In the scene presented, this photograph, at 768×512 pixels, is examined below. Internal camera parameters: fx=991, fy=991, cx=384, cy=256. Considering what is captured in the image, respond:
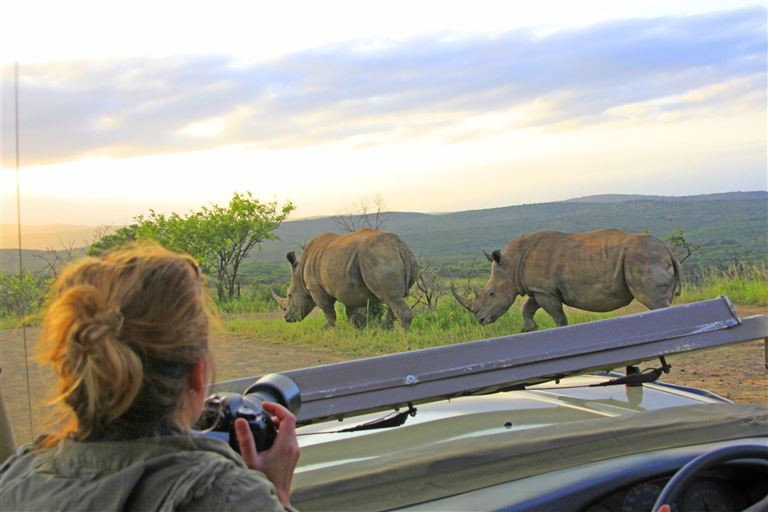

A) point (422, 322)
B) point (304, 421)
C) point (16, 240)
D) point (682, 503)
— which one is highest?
point (16, 240)

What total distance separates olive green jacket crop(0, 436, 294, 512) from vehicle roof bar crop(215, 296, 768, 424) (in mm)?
808

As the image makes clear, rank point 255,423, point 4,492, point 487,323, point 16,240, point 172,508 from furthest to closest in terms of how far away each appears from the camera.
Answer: point 487,323, point 16,240, point 255,423, point 4,492, point 172,508

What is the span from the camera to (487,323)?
44.7 ft

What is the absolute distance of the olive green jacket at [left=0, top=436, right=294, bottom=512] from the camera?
1412 mm

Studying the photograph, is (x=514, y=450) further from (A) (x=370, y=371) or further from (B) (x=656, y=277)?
(B) (x=656, y=277)

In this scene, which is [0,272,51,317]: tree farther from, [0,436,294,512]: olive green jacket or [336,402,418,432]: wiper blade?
[336,402,418,432]: wiper blade

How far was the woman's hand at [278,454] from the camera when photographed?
5.29 feet

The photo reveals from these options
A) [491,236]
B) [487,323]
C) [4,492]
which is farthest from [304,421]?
[491,236]

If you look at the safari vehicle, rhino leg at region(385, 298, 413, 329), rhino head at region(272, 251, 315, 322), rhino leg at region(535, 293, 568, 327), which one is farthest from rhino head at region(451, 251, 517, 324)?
the safari vehicle

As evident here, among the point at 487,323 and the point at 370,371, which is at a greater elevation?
the point at 370,371

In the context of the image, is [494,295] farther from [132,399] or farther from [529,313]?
[132,399]

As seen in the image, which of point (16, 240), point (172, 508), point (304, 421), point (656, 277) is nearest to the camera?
point (172, 508)

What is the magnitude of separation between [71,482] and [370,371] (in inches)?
41.7

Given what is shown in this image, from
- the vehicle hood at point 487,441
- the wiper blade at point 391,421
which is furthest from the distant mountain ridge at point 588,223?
the wiper blade at point 391,421
